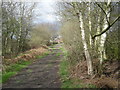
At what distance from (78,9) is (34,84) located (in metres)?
4.66

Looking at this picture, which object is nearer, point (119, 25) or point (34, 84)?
point (34, 84)

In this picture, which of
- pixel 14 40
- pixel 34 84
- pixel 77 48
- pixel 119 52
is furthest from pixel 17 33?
pixel 119 52

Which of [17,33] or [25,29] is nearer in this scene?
[17,33]

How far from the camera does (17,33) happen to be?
1773 centimetres

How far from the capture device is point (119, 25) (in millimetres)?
8805

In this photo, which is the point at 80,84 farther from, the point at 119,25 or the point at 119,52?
the point at 119,25

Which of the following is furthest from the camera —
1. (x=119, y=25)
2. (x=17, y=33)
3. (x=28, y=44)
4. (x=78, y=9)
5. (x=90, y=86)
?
(x=28, y=44)

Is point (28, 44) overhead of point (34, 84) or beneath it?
overhead

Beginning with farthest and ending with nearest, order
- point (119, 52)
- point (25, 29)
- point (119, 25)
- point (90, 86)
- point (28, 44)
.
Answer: point (28, 44)
point (25, 29)
point (119, 25)
point (119, 52)
point (90, 86)

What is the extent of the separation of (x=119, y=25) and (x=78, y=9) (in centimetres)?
371

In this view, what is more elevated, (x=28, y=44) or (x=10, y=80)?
(x=28, y=44)

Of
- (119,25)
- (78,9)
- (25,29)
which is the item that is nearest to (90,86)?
(78,9)

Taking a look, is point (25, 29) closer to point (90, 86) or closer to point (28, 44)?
point (28, 44)

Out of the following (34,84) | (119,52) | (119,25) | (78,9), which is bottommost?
(34,84)
